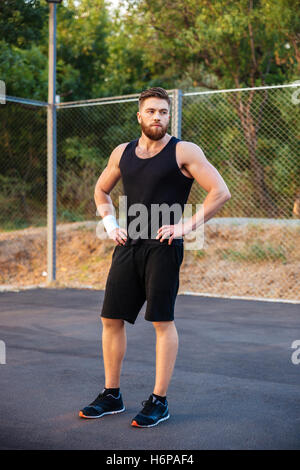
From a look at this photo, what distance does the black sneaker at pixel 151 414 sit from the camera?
320 cm

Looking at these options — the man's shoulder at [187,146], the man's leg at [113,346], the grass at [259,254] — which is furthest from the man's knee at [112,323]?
the grass at [259,254]

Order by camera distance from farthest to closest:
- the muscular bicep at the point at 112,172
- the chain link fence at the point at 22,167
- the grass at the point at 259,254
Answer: the chain link fence at the point at 22,167 → the grass at the point at 259,254 → the muscular bicep at the point at 112,172

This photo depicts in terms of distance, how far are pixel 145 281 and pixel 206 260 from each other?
7117 mm

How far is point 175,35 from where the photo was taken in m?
15.7

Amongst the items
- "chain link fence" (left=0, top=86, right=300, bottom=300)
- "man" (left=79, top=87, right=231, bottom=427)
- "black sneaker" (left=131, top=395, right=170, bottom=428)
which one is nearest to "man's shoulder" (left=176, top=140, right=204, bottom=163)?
"man" (left=79, top=87, right=231, bottom=427)

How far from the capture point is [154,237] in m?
3.28

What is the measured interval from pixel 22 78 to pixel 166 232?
11445 mm

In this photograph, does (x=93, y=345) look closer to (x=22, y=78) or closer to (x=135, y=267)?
(x=135, y=267)

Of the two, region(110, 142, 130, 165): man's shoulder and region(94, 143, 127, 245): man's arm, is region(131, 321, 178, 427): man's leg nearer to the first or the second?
region(94, 143, 127, 245): man's arm

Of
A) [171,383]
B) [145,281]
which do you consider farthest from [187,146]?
[171,383]

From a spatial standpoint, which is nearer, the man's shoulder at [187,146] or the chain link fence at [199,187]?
the man's shoulder at [187,146]

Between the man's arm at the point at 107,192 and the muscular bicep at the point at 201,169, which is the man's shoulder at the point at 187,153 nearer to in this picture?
the muscular bicep at the point at 201,169

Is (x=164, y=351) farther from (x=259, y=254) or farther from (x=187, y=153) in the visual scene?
(x=259, y=254)

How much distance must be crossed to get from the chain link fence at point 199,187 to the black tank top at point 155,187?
455 centimetres
